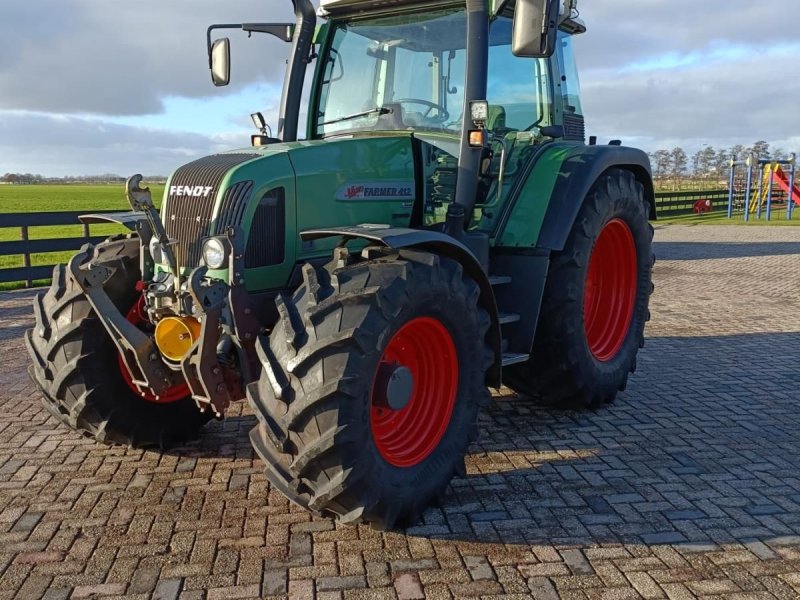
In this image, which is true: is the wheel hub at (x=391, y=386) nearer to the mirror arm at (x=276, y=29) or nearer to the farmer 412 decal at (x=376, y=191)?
the farmer 412 decal at (x=376, y=191)

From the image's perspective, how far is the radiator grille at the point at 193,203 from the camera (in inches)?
153

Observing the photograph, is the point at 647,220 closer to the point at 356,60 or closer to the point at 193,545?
the point at 356,60

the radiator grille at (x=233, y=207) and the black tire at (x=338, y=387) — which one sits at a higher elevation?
the radiator grille at (x=233, y=207)

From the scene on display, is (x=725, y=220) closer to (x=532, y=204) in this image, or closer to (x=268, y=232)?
(x=532, y=204)

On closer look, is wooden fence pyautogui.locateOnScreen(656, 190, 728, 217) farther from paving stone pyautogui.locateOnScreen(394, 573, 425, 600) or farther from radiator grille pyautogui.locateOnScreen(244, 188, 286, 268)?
paving stone pyautogui.locateOnScreen(394, 573, 425, 600)

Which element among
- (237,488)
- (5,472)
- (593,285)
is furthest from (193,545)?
(593,285)

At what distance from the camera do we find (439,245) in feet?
12.7

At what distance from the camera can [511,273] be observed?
494 centimetres

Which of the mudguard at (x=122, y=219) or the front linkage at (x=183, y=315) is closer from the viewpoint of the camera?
the front linkage at (x=183, y=315)

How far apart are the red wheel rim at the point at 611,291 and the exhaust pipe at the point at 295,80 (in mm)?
2531

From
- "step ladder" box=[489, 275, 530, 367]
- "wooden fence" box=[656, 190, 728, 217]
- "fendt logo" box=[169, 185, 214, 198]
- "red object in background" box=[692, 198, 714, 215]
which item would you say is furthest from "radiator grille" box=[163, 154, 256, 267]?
"red object in background" box=[692, 198, 714, 215]

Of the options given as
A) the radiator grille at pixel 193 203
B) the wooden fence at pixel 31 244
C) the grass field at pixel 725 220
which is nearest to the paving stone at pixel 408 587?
the radiator grille at pixel 193 203

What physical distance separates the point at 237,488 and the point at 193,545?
66 centimetres

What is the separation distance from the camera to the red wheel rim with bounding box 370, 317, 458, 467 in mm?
3809
